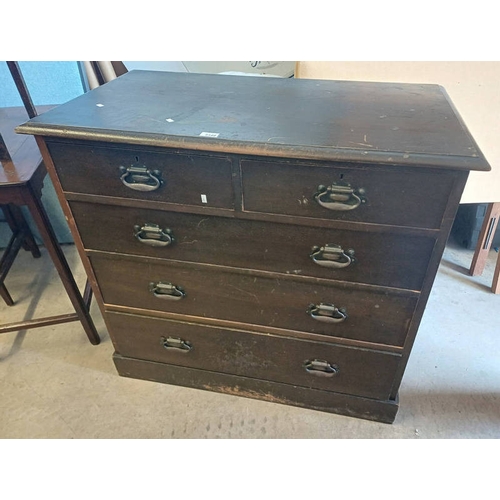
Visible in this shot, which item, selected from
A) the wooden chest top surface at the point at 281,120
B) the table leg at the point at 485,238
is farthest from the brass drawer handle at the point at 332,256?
the table leg at the point at 485,238

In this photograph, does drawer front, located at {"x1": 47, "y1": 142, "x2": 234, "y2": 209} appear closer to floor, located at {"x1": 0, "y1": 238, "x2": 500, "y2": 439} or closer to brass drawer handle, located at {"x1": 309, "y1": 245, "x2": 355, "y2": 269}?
brass drawer handle, located at {"x1": 309, "y1": 245, "x2": 355, "y2": 269}

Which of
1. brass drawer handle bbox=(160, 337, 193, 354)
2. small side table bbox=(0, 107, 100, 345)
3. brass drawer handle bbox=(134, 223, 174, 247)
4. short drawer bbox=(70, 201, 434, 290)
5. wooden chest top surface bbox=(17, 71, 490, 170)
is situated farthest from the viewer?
brass drawer handle bbox=(160, 337, 193, 354)

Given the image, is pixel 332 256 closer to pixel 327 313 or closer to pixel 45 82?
pixel 327 313

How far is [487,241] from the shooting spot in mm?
1700

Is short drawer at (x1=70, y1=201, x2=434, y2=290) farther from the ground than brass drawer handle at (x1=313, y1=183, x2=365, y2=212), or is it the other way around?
brass drawer handle at (x1=313, y1=183, x2=365, y2=212)

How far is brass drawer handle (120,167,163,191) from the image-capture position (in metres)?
0.94

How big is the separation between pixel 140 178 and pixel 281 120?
363 millimetres

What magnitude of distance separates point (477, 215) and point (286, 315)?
1227 mm

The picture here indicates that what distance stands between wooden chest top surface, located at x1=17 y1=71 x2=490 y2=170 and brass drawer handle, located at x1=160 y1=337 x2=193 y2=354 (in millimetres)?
661

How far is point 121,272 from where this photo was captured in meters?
1.17

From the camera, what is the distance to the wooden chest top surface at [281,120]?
32.5 inches

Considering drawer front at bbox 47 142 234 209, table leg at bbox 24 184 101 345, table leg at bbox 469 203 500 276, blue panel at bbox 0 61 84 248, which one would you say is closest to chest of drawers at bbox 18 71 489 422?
drawer front at bbox 47 142 234 209

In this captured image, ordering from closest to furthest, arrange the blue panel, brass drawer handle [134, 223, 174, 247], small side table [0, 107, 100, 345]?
brass drawer handle [134, 223, 174, 247], small side table [0, 107, 100, 345], the blue panel

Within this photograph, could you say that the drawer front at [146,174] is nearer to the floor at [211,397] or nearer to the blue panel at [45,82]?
Answer: the floor at [211,397]
